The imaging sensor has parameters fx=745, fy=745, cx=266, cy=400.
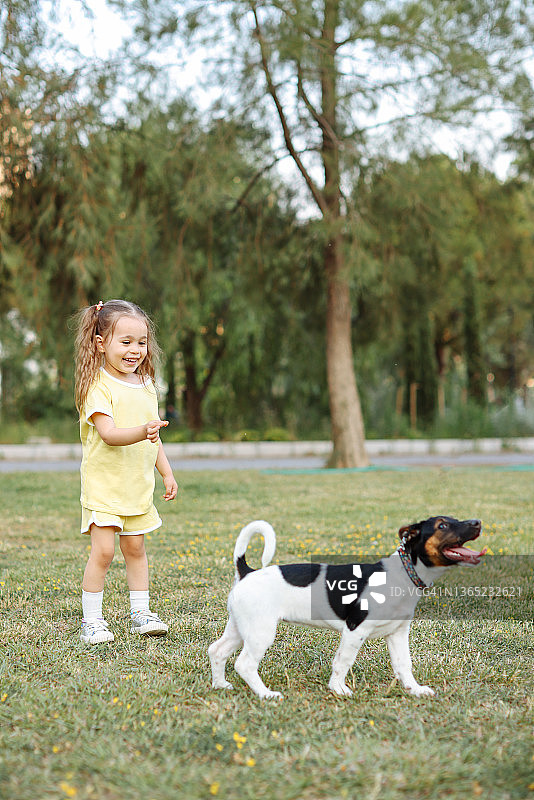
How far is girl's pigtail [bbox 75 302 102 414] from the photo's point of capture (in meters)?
3.57

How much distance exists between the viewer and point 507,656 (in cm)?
321

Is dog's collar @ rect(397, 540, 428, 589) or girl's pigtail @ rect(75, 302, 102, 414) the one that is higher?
girl's pigtail @ rect(75, 302, 102, 414)

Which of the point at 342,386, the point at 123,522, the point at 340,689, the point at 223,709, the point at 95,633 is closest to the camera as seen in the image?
the point at 223,709

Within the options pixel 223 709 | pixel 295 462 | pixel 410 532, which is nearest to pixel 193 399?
pixel 295 462

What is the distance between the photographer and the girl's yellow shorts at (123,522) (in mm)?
3529

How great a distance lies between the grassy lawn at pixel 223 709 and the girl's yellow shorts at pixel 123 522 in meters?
0.49

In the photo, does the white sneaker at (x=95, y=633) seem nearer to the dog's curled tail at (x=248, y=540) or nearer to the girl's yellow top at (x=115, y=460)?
the girl's yellow top at (x=115, y=460)

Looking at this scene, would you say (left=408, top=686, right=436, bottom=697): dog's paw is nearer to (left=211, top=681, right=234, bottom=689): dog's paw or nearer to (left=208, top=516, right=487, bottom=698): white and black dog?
(left=208, top=516, right=487, bottom=698): white and black dog

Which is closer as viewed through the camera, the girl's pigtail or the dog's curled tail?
the dog's curled tail

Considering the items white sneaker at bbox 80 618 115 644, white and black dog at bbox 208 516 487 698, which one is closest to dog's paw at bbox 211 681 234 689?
white and black dog at bbox 208 516 487 698

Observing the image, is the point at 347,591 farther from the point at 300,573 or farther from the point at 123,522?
the point at 123,522

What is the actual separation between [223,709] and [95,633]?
1.00 metres

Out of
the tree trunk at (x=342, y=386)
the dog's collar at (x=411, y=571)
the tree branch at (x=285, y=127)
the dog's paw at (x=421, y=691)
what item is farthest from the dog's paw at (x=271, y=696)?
the tree trunk at (x=342, y=386)

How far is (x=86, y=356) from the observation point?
3592 millimetres
